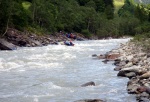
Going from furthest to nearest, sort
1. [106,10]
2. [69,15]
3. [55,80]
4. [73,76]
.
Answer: [106,10], [69,15], [73,76], [55,80]

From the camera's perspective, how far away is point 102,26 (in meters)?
88.3

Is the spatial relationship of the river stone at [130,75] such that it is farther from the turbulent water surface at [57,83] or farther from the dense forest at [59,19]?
the dense forest at [59,19]

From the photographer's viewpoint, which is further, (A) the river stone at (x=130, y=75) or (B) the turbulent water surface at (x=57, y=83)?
(A) the river stone at (x=130, y=75)

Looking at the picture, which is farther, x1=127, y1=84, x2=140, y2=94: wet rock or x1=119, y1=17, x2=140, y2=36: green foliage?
x1=119, y1=17, x2=140, y2=36: green foliage

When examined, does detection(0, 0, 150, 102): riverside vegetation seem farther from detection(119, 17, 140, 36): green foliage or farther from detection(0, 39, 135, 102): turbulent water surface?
detection(0, 39, 135, 102): turbulent water surface

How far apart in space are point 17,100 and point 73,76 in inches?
224

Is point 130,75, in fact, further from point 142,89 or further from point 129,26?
point 129,26

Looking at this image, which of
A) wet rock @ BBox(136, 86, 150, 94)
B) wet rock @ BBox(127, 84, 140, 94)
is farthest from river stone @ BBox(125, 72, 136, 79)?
wet rock @ BBox(136, 86, 150, 94)

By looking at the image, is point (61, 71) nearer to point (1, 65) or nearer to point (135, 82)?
point (1, 65)

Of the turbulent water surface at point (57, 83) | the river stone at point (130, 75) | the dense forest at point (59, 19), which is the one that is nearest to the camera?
the turbulent water surface at point (57, 83)

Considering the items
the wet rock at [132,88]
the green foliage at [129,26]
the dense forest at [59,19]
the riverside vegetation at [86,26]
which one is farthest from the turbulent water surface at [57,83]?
the green foliage at [129,26]

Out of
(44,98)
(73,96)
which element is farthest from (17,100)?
(73,96)

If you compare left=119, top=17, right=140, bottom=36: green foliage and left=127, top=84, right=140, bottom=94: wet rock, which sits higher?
left=127, top=84, right=140, bottom=94: wet rock

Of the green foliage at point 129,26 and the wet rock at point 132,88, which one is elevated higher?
the wet rock at point 132,88
